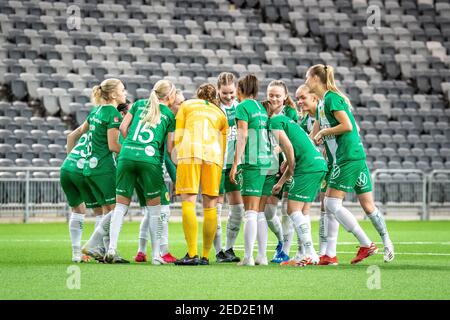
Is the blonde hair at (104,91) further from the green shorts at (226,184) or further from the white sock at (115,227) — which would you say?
the green shorts at (226,184)

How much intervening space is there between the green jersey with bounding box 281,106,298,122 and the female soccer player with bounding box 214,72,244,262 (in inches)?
24.2

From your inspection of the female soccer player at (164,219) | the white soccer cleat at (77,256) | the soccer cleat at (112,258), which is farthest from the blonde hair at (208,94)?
the white soccer cleat at (77,256)

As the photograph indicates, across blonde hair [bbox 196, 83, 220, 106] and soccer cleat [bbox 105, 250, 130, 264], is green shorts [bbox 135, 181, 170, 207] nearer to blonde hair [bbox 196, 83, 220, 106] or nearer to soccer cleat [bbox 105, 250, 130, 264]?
soccer cleat [bbox 105, 250, 130, 264]

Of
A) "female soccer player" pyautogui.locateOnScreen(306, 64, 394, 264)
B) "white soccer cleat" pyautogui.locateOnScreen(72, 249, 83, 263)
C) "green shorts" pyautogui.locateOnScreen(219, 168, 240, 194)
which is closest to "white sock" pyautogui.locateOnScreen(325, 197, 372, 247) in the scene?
"female soccer player" pyautogui.locateOnScreen(306, 64, 394, 264)

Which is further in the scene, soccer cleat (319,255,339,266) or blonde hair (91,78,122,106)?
blonde hair (91,78,122,106)

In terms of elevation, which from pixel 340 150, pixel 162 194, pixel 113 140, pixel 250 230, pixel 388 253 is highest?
pixel 113 140

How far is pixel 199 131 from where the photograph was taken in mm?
9844

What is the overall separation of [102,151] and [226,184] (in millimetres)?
1452

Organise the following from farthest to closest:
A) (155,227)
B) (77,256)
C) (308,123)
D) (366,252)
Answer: (308,123), (77,256), (155,227), (366,252)

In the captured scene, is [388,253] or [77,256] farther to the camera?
[77,256]

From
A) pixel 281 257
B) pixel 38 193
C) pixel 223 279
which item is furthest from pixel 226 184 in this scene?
pixel 38 193

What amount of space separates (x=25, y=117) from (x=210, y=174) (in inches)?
569

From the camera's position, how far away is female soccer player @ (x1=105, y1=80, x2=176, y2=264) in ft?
32.6

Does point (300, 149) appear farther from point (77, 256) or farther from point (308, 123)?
point (77, 256)
